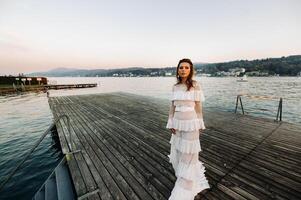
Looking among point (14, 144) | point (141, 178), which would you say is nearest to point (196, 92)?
point (141, 178)

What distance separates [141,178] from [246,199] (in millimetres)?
1857

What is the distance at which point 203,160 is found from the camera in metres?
3.77

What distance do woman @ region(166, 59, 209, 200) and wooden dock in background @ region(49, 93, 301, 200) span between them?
0.43m

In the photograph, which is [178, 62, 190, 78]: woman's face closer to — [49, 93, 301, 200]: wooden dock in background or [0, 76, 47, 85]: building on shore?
[49, 93, 301, 200]: wooden dock in background

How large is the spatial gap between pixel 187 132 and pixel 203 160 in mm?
1780

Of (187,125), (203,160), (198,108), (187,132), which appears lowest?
(203,160)

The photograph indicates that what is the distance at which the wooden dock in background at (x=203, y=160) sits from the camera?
278 cm

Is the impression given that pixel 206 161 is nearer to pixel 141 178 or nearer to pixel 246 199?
pixel 246 199

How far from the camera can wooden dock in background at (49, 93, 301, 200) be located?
9.11 feet

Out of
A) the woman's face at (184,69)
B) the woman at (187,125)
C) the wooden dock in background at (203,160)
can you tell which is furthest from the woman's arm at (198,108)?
the wooden dock in background at (203,160)

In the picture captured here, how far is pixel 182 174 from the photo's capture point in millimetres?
2484

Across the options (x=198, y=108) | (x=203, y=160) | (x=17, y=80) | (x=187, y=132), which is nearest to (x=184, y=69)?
(x=198, y=108)

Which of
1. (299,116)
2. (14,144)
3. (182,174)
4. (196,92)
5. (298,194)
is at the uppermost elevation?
(196,92)

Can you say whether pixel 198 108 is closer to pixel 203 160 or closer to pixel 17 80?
pixel 203 160
